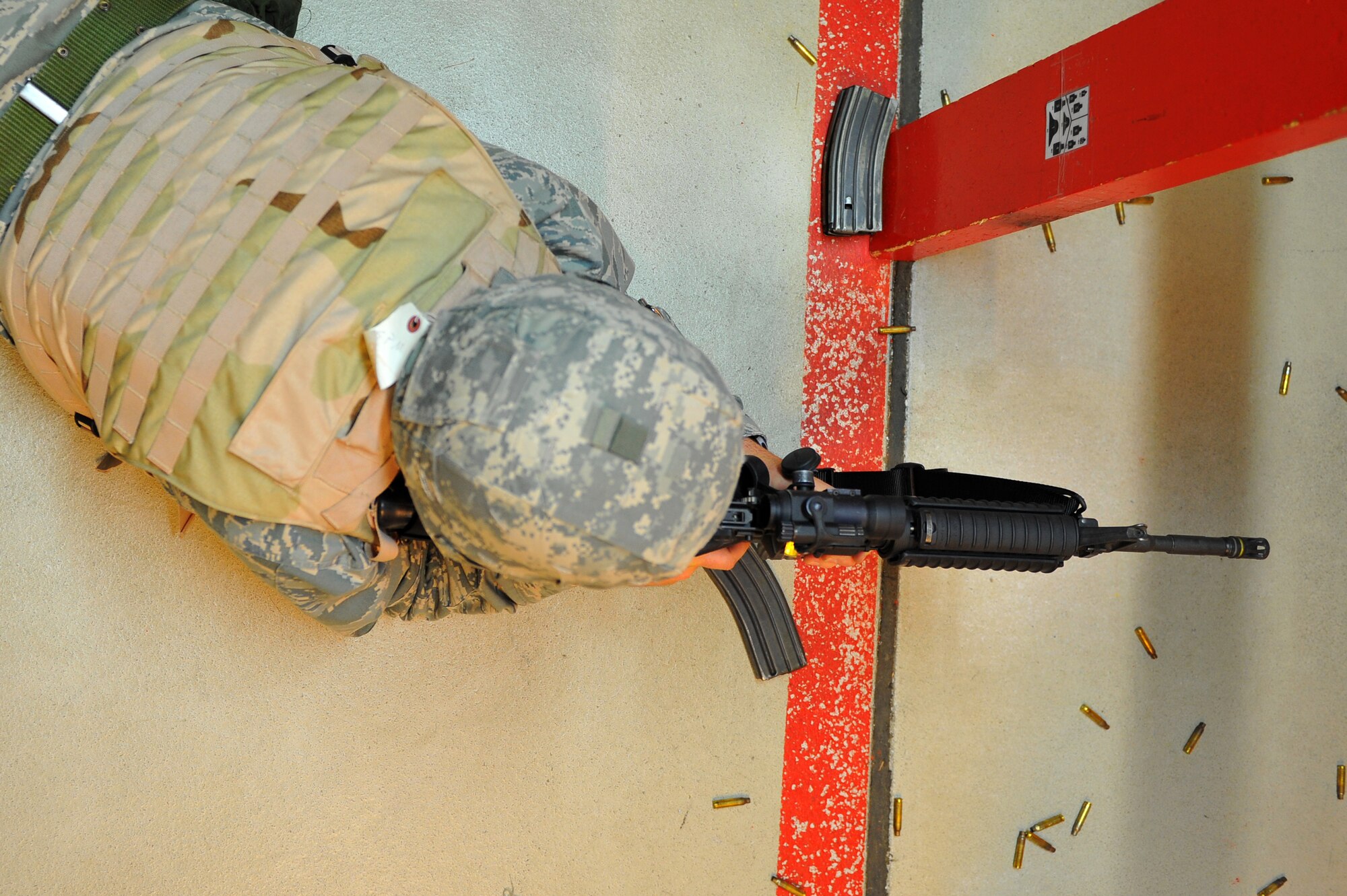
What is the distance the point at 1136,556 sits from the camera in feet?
7.62

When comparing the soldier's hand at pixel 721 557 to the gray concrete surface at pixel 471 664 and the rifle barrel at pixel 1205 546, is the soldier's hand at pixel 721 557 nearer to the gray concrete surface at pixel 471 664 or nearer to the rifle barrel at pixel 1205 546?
the gray concrete surface at pixel 471 664

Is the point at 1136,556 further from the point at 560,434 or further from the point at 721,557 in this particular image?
the point at 560,434

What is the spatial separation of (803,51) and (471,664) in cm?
171

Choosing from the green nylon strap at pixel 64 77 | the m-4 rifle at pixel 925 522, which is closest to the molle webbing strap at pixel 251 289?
the green nylon strap at pixel 64 77

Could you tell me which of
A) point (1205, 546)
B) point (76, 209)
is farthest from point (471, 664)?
point (1205, 546)

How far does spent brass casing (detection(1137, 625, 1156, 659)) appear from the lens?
Answer: 2.27 metres

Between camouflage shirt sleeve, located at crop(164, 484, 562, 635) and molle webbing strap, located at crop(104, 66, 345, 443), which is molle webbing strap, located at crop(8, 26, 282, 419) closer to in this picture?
molle webbing strap, located at crop(104, 66, 345, 443)

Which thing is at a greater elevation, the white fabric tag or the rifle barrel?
the white fabric tag

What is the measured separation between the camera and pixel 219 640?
1.83 meters

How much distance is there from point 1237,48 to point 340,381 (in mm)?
1381

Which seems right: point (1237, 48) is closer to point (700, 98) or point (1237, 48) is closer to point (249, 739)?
point (700, 98)

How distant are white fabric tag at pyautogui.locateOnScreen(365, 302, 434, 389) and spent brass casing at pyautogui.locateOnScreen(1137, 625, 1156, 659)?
1978 millimetres

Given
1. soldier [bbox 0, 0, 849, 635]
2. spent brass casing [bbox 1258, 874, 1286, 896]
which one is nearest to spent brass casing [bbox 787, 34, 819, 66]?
soldier [bbox 0, 0, 849, 635]

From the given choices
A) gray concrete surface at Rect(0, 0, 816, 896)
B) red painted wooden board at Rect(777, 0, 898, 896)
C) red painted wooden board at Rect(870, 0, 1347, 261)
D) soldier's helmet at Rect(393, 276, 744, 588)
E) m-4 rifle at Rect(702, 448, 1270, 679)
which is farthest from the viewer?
red painted wooden board at Rect(777, 0, 898, 896)
